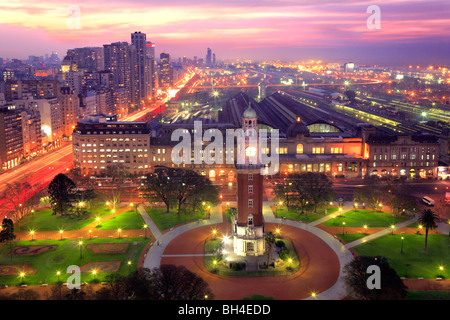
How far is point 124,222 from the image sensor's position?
7300 centimetres

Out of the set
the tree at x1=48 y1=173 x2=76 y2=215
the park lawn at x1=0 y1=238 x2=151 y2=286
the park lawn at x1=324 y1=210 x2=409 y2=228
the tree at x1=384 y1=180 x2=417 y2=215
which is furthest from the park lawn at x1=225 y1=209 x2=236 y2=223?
the tree at x1=384 y1=180 x2=417 y2=215

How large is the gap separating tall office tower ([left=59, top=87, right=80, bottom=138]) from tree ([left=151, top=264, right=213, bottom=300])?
136306 mm

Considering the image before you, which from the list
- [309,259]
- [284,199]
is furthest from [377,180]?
[309,259]

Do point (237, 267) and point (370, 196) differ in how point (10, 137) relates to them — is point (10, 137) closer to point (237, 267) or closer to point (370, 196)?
point (237, 267)

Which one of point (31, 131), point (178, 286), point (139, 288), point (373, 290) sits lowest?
point (373, 290)

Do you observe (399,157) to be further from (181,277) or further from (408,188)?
(181,277)

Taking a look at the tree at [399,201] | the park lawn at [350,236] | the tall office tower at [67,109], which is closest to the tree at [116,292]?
the park lawn at [350,236]

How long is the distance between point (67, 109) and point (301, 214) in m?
120

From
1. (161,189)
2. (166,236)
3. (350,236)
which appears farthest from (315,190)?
(166,236)

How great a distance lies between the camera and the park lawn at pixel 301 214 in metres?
74.9

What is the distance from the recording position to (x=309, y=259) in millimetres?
57031

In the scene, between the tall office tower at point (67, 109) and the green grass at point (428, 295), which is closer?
the green grass at point (428, 295)

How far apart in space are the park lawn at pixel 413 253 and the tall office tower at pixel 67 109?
135 meters

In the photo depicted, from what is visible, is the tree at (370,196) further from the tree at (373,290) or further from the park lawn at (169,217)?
the tree at (373,290)
